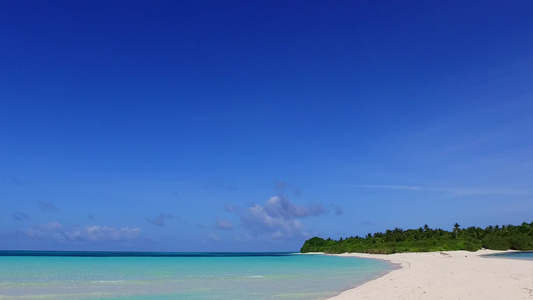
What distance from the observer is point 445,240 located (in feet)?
351

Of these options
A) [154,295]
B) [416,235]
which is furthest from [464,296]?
[416,235]

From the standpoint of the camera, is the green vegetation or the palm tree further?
the palm tree

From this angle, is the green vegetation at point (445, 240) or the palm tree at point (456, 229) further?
the palm tree at point (456, 229)

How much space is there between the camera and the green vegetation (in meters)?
104

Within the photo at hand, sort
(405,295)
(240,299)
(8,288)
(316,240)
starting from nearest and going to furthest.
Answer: (405,295) → (240,299) → (8,288) → (316,240)

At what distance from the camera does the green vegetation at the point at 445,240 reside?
104 m

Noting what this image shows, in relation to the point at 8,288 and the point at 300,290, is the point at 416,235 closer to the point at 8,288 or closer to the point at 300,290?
the point at 300,290

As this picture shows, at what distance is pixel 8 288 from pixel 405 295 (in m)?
27.1

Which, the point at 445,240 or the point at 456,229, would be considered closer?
the point at 445,240

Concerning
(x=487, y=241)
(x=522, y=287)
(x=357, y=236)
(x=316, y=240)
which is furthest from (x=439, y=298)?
(x=316, y=240)

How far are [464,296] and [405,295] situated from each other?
2.80 metres

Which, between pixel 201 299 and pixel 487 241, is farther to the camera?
pixel 487 241

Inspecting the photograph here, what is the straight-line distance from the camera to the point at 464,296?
1872 cm

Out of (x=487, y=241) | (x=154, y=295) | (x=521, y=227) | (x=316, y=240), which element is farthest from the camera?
(x=316, y=240)
